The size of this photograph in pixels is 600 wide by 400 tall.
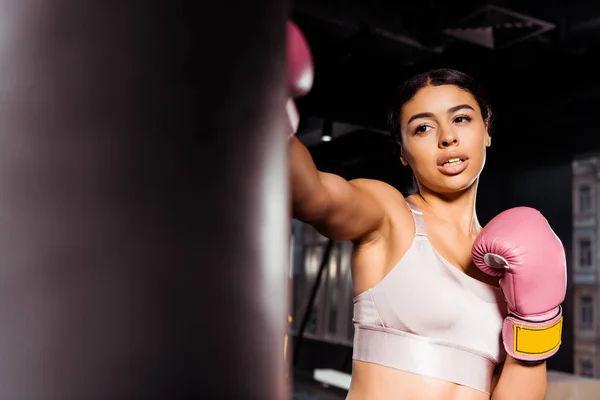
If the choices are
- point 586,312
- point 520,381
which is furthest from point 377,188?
point 586,312

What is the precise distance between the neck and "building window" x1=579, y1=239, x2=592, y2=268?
14.6 meters

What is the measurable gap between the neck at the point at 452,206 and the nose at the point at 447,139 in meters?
0.12

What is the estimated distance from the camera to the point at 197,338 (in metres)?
0.31

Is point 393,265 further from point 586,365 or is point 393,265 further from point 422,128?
point 586,365

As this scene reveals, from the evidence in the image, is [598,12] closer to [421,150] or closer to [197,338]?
[421,150]

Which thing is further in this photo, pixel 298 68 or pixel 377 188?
pixel 377 188

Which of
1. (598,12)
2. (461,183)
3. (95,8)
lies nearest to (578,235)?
(598,12)

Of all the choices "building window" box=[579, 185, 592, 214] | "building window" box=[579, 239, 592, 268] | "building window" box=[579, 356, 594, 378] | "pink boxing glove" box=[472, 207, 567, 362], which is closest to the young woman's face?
"pink boxing glove" box=[472, 207, 567, 362]

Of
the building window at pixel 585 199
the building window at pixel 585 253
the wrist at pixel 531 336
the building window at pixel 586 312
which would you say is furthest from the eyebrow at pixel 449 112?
the building window at pixel 585 253

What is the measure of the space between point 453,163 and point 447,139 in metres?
0.05

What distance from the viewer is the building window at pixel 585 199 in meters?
14.1

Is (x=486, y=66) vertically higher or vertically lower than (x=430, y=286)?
higher

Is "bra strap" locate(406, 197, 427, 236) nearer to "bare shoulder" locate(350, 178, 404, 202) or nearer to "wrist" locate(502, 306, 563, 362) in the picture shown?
"bare shoulder" locate(350, 178, 404, 202)

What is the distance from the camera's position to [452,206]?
1170 millimetres
